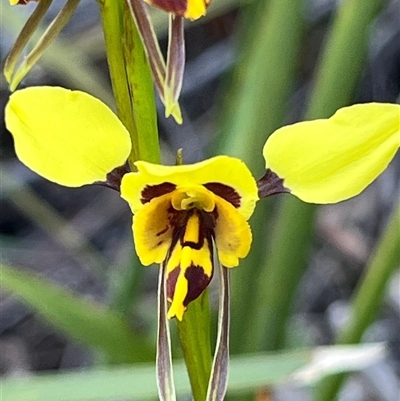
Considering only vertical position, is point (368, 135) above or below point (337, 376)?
above

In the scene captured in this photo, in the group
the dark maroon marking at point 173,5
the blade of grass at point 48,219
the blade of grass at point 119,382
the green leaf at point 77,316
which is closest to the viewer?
the dark maroon marking at point 173,5

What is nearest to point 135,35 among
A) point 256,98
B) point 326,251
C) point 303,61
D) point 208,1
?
point 208,1

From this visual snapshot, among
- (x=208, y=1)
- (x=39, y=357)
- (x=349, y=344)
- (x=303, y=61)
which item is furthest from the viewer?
(x=303, y=61)

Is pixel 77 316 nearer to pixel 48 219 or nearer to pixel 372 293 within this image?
pixel 372 293

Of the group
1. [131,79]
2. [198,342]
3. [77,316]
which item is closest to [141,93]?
[131,79]

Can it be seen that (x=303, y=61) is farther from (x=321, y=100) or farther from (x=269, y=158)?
(x=269, y=158)

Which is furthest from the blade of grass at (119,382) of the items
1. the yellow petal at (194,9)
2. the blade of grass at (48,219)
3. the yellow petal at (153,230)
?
the blade of grass at (48,219)

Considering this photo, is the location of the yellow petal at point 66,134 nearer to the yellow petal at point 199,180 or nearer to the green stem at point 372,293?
the yellow petal at point 199,180
